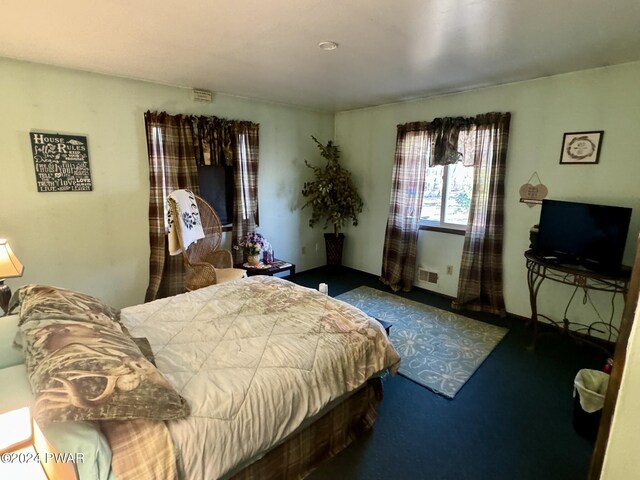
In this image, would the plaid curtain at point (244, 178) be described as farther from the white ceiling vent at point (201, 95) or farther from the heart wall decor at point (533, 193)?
the heart wall decor at point (533, 193)

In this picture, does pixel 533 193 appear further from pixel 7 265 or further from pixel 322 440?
pixel 7 265

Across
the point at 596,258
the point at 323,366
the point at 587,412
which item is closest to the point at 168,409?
the point at 323,366

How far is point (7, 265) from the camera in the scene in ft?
6.24

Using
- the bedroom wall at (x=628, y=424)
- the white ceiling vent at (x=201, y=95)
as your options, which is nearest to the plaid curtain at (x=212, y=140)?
the white ceiling vent at (x=201, y=95)

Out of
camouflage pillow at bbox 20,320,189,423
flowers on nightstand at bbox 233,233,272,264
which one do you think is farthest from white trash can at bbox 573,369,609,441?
flowers on nightstand at bbox 233,233,272,264

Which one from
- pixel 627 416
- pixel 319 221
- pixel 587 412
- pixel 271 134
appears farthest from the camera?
pixel 319 221

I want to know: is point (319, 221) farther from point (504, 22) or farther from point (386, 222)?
point (504, 22)

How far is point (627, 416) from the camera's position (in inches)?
23.0

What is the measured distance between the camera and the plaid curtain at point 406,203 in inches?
156

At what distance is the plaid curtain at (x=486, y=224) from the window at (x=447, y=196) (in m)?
0.20

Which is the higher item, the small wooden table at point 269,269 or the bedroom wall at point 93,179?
the bedroom wall at point 93,179

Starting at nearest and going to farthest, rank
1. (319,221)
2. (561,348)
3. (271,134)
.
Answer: (561,348)
(271,134)
(319,221)

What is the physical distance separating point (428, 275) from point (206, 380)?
11.0 ft

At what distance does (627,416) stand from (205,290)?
2.36 meters
